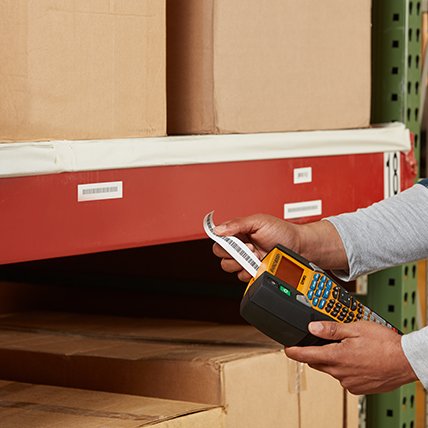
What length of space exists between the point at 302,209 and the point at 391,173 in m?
0.26

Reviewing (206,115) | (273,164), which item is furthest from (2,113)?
(273,164)

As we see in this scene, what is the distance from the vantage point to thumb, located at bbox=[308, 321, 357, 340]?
1.13 meters

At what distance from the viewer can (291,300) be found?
3.68ft

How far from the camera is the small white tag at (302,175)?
1438mm

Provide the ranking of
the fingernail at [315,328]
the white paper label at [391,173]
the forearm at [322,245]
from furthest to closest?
1. the white paper label at [391,173]
2. the forearm at [322,245]
3. the fingernail at [315,328]

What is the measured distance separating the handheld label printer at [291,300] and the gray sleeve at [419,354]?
0.25 ft

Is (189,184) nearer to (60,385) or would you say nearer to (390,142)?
(60,385)

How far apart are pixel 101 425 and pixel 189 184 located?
31 cm

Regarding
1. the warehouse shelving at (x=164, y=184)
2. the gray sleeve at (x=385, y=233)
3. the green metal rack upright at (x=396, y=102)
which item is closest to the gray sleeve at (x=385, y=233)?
the gray sleeve at (x=385, y=233)

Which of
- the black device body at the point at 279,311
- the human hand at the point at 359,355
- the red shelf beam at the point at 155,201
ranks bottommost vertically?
the human hand at the point at 359,355

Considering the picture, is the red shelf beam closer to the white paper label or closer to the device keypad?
the white paper label

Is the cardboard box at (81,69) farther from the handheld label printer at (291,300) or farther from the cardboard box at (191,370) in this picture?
the cardboard box at (191,370)

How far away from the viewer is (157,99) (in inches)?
47.2

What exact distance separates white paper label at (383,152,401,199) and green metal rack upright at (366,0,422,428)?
3.3 inches
